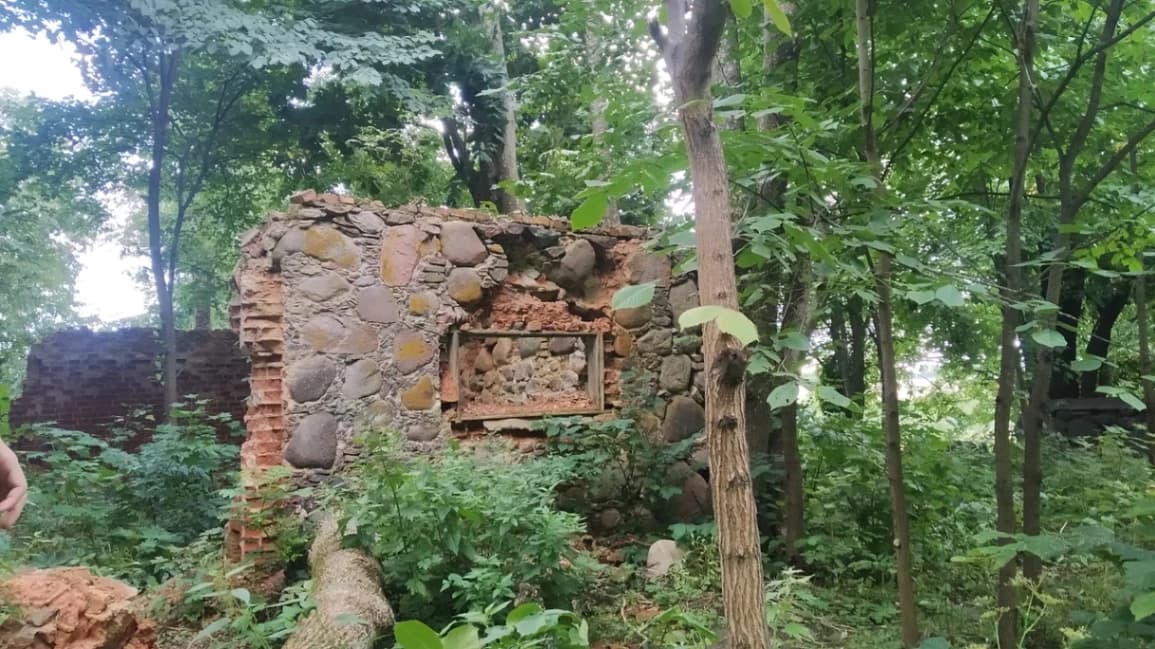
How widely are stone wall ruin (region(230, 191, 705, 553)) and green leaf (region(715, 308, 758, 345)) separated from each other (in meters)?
2.87

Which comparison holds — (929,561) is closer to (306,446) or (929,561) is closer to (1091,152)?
(1091,152)

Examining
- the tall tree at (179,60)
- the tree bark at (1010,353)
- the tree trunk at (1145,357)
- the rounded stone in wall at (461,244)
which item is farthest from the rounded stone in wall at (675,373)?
the tall tree at (179,60)

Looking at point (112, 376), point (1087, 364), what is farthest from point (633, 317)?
point (112, 376)

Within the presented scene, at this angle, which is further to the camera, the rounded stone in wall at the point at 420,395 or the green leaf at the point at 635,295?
the rounded stone in wall at the point at 420,395

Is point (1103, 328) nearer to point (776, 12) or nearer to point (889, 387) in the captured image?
point (889, 387)

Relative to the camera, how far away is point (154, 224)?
8.19 m

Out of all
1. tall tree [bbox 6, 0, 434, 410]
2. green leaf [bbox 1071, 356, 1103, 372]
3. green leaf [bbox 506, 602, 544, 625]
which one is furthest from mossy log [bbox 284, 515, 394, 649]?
tall tree [bbox 6, 0, 434, 410]

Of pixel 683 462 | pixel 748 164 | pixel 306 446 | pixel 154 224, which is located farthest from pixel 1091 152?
pixel 154 224

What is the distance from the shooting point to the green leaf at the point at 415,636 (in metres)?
1.40

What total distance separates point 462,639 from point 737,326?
3.05 feet

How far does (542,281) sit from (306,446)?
1.85 metres

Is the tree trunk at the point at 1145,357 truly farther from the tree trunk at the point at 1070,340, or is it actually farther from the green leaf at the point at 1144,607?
the green leaf at the point at 1144,607

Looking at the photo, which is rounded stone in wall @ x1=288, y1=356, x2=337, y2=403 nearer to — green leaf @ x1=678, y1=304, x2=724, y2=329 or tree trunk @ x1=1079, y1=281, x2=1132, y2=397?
green leaf @ x1=678, y1=304, x2=724, y2=329

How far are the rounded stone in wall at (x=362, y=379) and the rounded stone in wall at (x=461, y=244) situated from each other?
0.82 meters
